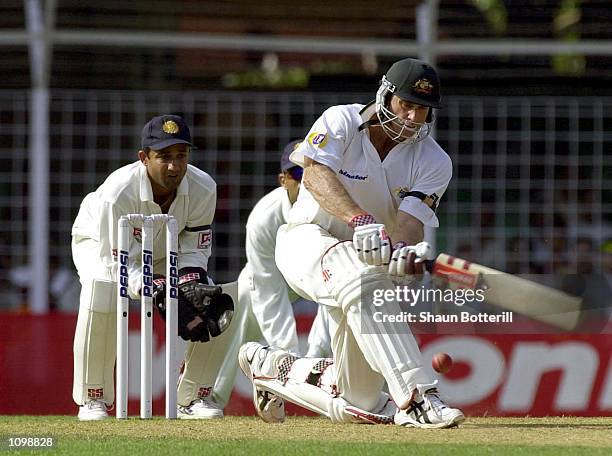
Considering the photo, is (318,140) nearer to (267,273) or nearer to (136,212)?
(136,212)

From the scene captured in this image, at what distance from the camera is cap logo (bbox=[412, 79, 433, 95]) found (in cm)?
619

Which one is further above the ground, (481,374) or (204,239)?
(204,239)

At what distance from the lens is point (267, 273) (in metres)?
8.21

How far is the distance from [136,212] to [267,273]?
4.63 ft

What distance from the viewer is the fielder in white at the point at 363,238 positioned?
5.94 metres

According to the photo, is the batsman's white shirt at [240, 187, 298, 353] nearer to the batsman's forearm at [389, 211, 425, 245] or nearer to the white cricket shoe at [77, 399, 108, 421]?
the white cricket shoe at [77, 399, 108, 421]

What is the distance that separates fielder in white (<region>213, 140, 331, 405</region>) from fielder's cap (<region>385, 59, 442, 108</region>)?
6.66 feet

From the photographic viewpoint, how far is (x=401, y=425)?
609 centimetres

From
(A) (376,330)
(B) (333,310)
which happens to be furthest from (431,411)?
(B) (333,310)

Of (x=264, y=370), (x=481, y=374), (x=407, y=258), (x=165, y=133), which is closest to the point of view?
(x=407, y=258)

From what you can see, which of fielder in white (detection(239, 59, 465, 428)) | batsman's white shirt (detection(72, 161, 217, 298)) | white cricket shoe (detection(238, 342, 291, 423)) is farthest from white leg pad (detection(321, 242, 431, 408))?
batsman's white shirt (detection(72, 161, 217, 298))

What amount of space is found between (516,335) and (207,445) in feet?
12.0

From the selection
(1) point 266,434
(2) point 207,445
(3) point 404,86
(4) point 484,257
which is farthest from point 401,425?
(4) point 484,257

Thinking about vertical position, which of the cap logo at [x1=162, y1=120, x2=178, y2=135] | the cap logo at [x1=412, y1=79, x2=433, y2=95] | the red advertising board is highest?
the cap logo at [x1=412, y1=79, x2=433, y2=95]
